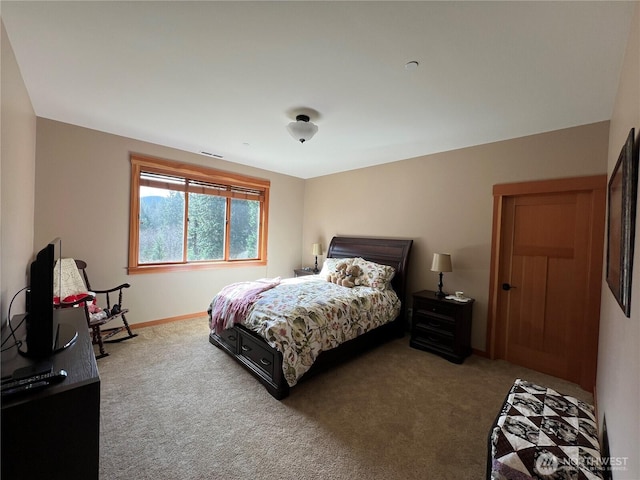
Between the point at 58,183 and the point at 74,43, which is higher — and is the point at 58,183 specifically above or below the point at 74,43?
below

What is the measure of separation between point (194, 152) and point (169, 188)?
642mm

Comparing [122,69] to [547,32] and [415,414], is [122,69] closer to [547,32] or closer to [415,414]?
[547,32]

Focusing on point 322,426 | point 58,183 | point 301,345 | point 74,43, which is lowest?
point 322,426

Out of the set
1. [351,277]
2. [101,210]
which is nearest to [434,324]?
[351,277]

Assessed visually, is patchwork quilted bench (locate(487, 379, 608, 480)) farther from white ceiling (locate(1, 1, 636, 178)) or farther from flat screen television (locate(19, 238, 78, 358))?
flat screen television (locate(19, 238, 78, 358))

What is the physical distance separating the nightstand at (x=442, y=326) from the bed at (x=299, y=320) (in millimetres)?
350

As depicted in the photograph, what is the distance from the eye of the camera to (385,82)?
2.04m

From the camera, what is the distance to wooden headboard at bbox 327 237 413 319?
380 cm

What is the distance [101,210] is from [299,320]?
2.86 metres

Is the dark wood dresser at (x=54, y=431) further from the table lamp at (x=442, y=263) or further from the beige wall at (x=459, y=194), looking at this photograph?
the beige wall at (x=459, y=194)

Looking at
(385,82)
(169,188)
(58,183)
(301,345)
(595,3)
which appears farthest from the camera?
(169,188)

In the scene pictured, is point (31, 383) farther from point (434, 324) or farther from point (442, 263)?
point (442, 263)

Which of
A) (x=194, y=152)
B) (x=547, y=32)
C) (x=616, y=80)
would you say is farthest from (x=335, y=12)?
(x=194, y=152)

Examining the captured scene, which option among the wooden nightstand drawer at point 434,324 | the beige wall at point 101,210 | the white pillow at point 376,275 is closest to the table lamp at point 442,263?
the wooden nightstand drawer at point 434,324
